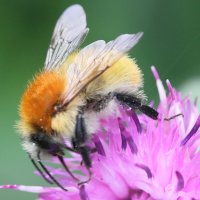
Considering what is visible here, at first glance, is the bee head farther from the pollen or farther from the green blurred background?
the green blurred background

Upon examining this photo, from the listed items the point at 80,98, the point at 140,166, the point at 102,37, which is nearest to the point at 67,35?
the point at 80,98

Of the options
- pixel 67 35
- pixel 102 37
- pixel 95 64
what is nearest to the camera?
pixel 95 64

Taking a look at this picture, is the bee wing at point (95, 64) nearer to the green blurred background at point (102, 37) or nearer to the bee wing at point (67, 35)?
the bee wing at point (67, 35)

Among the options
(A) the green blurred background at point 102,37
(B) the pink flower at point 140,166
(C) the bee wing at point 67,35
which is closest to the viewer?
(B) the pink flower at point 140,166

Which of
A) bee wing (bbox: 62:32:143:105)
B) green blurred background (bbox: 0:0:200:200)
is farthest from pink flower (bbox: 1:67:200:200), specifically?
Result: green blurred background (bbox: 0:0:200:200)

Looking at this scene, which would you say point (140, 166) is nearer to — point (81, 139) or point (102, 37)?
point (81, 139)

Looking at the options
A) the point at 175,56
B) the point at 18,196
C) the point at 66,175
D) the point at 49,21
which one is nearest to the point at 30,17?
the point at 49,21

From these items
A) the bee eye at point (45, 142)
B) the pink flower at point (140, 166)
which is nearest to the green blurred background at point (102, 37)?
the pink flower at point (140, 166)
